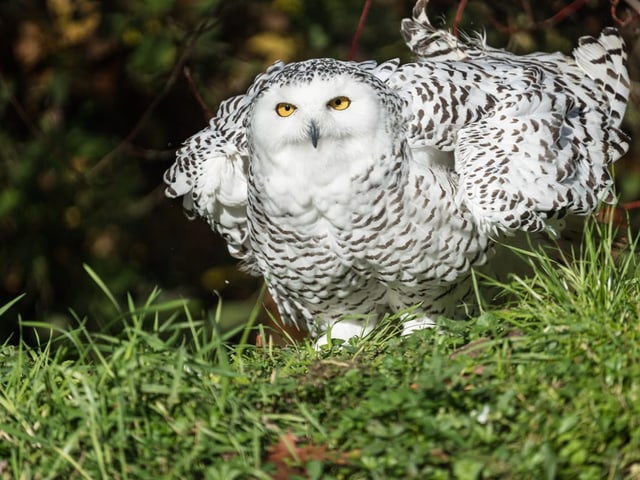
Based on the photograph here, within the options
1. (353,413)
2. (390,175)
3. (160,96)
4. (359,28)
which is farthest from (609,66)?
(353,413)

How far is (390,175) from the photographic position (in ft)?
13.5

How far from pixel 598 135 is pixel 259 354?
193 cm

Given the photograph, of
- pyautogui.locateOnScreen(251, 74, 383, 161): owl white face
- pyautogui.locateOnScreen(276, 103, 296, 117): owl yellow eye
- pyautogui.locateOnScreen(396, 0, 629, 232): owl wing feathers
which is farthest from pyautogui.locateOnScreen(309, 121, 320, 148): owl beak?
pyautogui.locateOnScreen(396, 0, 629, 232): owl wing feathers

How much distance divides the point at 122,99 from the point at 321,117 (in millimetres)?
3794

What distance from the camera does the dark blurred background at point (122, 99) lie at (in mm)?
6602

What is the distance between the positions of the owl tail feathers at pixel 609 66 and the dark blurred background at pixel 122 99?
3.51ft

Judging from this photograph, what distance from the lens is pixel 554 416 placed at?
2777 millimetres

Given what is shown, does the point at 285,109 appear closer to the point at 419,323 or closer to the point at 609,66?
the point at 419,323

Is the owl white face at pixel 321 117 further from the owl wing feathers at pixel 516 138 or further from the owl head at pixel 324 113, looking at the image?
the owl wing feathers at pixel 516 138

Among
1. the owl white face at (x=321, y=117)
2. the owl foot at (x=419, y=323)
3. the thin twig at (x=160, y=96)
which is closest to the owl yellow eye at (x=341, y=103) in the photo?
the owl white face at (x=321, y=117)

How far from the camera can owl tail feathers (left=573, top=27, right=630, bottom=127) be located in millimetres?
5062

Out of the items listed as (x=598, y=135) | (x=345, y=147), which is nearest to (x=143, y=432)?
(x=345, y=147)

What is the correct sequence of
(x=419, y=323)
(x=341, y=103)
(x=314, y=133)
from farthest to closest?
(x=419, y=323)
(x=341, y=103)
(x=314, y=133)

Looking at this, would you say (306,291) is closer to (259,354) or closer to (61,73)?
(259,354)
